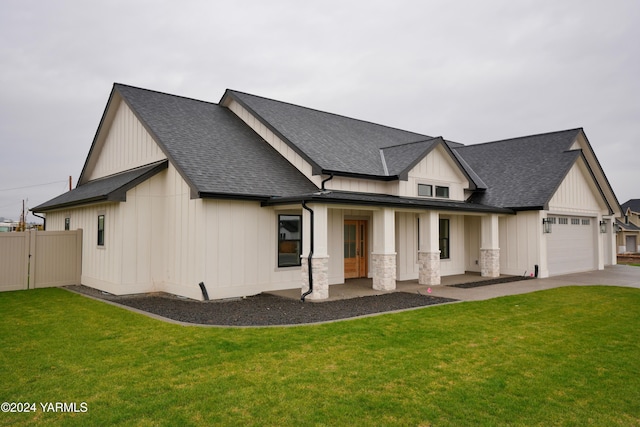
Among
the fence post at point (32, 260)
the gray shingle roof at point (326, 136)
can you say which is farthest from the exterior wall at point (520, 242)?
the fence post at point (32, 260)

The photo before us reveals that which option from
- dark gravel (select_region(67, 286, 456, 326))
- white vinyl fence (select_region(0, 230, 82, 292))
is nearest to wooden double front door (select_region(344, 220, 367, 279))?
dark gravel (select_region(67, 286, 456, 326))

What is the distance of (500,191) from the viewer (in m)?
18.1

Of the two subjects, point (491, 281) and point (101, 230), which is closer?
point (101, 230)

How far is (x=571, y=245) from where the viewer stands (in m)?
19.2

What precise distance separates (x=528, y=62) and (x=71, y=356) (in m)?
23.4

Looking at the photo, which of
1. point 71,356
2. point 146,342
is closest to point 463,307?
point 146,342

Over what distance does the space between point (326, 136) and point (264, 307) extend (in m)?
8.15

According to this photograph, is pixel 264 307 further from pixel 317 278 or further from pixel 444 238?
pixel 444 238

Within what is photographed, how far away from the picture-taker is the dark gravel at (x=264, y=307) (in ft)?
28.5

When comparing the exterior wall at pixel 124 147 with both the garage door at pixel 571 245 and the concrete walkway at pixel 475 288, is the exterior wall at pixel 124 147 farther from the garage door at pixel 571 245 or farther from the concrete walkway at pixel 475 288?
the garage door at pixel 571 245

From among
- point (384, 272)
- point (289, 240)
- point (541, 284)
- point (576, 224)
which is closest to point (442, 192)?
point (541, 284)

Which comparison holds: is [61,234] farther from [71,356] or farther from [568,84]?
[568,84]

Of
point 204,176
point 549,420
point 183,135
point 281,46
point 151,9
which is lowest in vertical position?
point 549,420

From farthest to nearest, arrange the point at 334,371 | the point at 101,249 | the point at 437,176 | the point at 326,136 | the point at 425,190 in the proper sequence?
the point at 437,176
the point at 326,136
the point at 425,190
the point at 101,249
the point at 334,371
